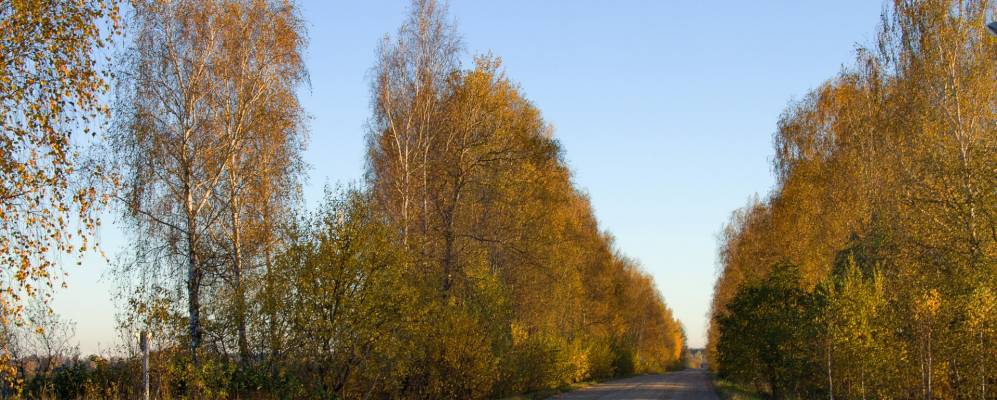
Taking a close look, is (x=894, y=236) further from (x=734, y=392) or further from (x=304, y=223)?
(x=304, y=223)

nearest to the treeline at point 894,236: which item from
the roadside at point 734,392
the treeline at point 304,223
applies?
the roadside at point 734,392

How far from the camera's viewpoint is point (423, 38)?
2850 cm

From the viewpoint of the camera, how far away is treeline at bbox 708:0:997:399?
66.1 feet

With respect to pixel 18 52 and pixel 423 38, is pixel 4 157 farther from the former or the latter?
pixel 423 38

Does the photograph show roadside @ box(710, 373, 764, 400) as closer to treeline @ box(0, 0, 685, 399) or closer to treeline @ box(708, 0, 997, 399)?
treeline @ box(708, 0, 997, 399)

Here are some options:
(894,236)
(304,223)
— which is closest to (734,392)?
(894,236)

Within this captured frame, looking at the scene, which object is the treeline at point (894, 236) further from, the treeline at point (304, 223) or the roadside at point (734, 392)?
the treeline at point (304, 223)

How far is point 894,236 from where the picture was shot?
2525 centimetres

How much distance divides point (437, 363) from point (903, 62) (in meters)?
20.1

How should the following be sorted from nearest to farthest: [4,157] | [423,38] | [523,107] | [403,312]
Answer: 1. [4,157]
2. [403,312]
3. [423,38]
4. [523,107]

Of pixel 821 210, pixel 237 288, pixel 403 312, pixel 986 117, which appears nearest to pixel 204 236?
pixel 237 288

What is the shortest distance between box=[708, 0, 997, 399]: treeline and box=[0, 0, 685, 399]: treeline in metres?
9.23

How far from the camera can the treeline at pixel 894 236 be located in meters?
20.2

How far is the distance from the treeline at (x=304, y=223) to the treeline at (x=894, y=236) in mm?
9229
